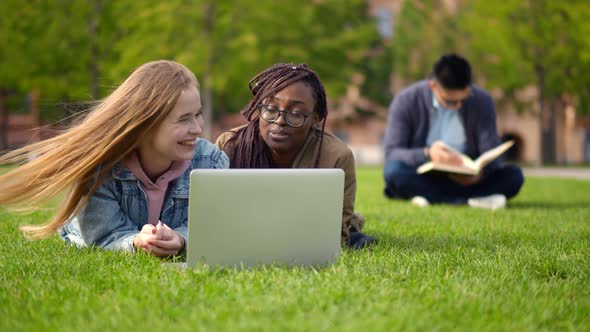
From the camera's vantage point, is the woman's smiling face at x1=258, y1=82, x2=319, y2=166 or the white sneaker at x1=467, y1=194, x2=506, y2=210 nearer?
the woman's smiling face at x1=258, y1=82, x2=319, y2=166

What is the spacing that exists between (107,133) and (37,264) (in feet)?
2.41

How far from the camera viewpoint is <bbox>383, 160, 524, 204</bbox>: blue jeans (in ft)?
24.2

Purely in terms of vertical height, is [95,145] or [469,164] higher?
[95,145]

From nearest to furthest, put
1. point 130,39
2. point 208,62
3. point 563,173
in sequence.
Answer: point 563,173 < point 130,39 < point 208,62

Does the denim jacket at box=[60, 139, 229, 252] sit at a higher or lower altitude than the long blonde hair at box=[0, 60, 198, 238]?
lower

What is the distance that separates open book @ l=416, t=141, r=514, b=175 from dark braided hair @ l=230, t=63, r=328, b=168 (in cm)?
279

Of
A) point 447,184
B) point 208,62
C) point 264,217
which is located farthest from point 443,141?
point 208,62

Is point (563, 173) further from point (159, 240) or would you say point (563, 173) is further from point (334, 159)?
point (159, 240)

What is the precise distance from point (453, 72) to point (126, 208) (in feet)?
13.2

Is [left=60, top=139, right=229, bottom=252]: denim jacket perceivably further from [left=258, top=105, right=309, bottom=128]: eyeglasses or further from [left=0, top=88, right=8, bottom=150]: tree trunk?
[left=0, top=88, right=8, bottom=150]: tree trunk

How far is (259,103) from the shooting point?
4031mm

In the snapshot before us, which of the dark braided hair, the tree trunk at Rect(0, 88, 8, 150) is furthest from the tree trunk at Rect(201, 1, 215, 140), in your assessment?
the dark braided hair

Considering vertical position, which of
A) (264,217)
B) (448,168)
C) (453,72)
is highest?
(453,72)

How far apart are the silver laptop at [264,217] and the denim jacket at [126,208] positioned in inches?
25.9
